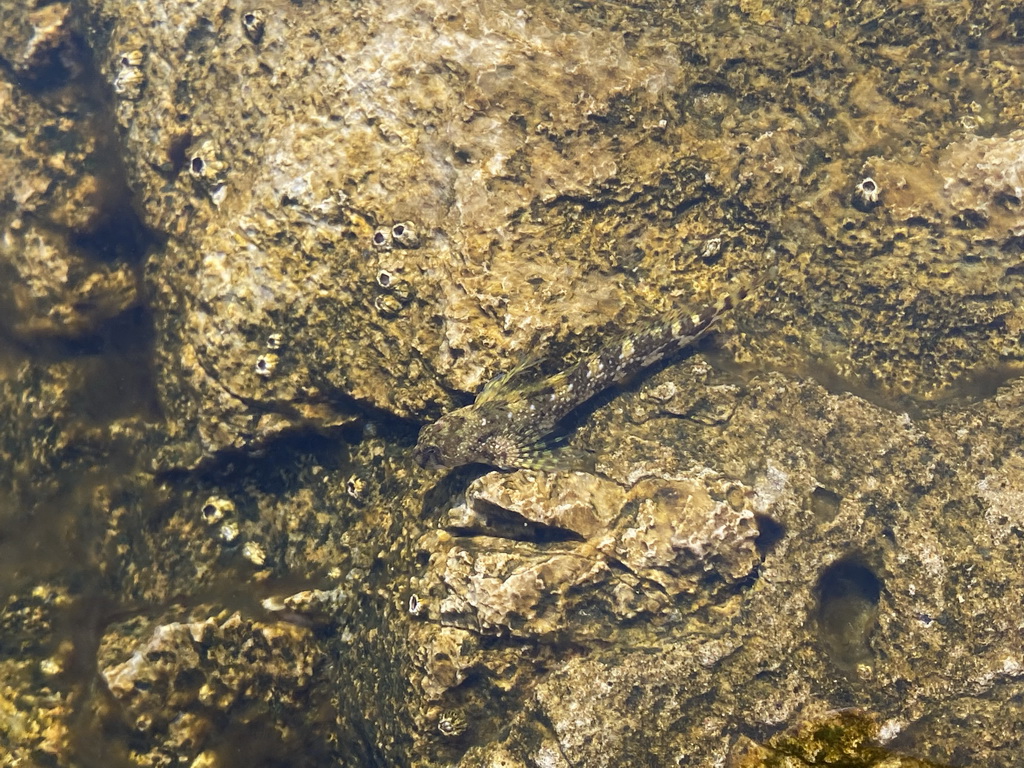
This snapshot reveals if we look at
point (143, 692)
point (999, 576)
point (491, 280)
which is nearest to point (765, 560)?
point (999, 576)

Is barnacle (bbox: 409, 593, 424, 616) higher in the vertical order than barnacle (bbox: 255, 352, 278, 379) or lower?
lower


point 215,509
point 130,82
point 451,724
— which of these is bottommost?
point 451,724

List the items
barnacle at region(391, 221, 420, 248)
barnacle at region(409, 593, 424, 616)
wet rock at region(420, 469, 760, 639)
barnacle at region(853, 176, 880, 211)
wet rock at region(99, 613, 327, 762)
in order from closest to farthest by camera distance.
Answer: wet rock at region(99, 613, 327, 762) < wet rock at region(420, 469, 760, 639) < barnacle at region(409, 593, 424, 616) < barnacle at region(391, 221, 420, 248) < barnacle at region(853, 176, 880, 211)

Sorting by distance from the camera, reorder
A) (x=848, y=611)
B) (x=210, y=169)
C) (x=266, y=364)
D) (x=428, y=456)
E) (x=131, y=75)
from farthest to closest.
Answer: (x=131, y=75)
(x=210, y=169)
(x=266, y=364)
(x=428, y=456)
(x=848, y=611)

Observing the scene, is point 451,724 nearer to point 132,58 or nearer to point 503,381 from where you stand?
point 503,381

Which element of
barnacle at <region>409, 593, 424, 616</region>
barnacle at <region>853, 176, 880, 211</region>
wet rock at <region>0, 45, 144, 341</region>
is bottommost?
barnacle at <region>409, 593, 424, 616</region>

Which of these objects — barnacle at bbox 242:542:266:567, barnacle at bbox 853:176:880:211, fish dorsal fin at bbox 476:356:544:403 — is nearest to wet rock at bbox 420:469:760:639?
fish dorsal fin at bbox 476:356:544:403

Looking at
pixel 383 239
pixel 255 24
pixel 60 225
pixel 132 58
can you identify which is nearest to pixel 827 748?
pixel 383 239

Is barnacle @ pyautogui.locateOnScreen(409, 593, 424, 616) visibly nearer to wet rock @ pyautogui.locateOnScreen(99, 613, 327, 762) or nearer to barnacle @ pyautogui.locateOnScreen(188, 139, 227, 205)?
wet rock @ pyautogui.locateOnScreen(99, 613, 327, 762)
